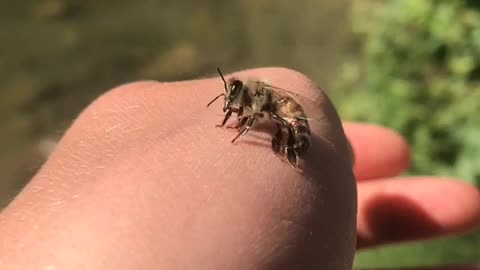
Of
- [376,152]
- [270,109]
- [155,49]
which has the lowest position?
[155,49]

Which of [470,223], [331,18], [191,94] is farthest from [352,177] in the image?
[331,18]

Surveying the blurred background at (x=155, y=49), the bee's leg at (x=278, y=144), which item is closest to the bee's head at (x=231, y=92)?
the bee's leg at (x=278, y=144)

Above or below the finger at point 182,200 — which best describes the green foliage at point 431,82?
below

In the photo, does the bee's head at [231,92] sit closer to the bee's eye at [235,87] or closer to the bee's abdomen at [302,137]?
the bee's eye at [235,87]

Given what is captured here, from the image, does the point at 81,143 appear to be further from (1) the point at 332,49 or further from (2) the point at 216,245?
(1) the point at 332,49

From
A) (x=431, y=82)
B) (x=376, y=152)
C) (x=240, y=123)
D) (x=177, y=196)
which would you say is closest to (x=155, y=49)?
(x=431, y=82)

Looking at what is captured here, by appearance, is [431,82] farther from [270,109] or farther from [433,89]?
[270,109]

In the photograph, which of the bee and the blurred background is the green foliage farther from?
the bee
